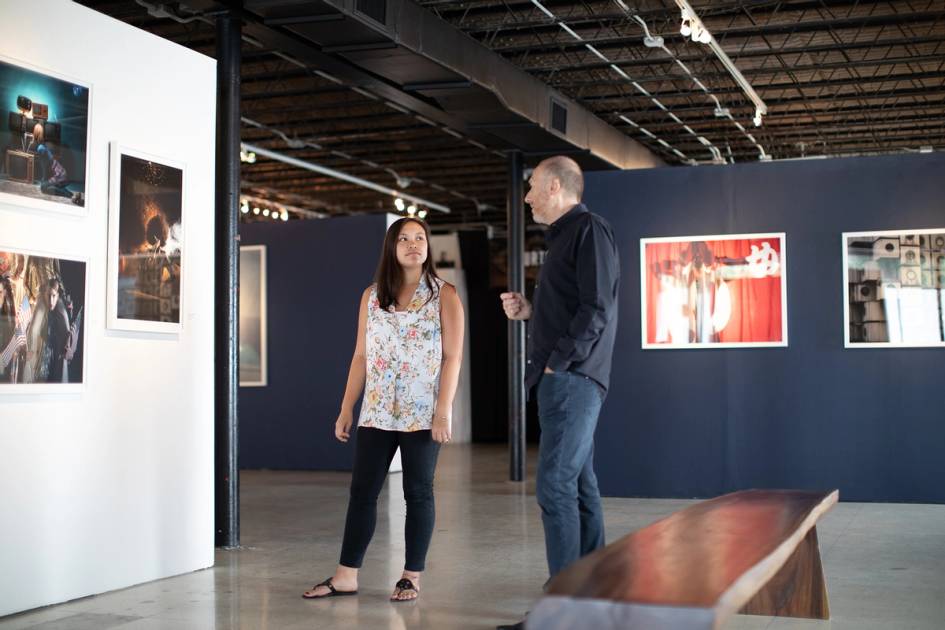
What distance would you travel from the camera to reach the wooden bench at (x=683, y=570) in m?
2.05

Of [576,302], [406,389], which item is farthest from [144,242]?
[576,302]

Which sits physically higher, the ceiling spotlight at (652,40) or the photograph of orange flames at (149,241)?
the ceiling spotlight at (652,40)

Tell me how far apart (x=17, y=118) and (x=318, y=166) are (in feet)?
32.6

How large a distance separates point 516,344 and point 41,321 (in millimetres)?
6058

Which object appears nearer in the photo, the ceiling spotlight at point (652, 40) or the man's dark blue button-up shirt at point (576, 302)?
the man's dark blue button-up shirt at point (576, 302)

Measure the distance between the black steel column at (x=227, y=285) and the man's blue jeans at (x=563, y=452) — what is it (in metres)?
2.65

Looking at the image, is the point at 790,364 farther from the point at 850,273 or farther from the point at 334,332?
the point at 334,332

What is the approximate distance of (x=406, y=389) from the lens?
14.5 feet

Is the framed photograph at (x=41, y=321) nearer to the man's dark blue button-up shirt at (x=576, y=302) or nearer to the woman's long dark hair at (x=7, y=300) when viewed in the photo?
the woman's long dark hair at (x=7, y=300)

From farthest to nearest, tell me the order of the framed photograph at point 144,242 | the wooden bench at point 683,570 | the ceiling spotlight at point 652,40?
the ceiling spotlight at point 652,40, the framed photograph at point 144,242, the wooden bench at point 683,570

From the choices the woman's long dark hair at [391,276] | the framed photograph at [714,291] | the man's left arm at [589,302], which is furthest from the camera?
the framed photograph at [714,291]

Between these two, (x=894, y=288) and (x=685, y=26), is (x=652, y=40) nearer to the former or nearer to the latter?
(x=685, y=26)

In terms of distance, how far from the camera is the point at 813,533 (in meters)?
A: 4.16

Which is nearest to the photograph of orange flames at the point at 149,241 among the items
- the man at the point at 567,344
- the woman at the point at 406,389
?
the woman at the point at 406,389
